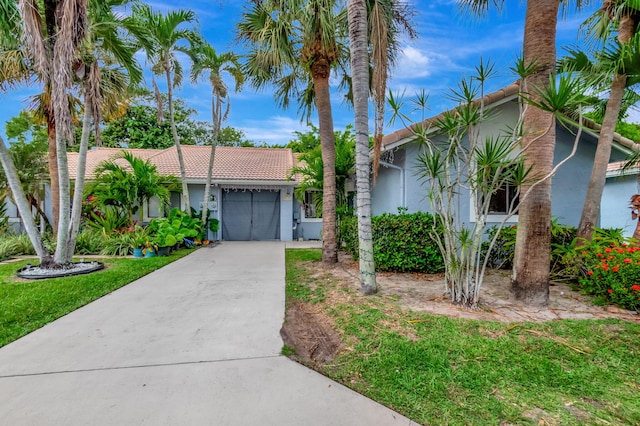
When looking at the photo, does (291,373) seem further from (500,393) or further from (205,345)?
(500,393)

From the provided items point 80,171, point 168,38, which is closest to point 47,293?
point 80,171

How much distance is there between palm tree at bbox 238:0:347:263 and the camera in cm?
696

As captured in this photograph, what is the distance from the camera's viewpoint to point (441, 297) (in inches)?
202

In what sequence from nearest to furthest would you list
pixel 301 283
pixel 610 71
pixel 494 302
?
1. pixel 494 302
2. pixel 610 71
3. pixel 301 283

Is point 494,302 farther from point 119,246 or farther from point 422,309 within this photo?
point 119,246

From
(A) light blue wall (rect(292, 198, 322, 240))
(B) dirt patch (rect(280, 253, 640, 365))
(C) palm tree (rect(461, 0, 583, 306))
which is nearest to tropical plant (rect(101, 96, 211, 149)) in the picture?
(A) light blue wall (rect(292, 198, 322, 240))

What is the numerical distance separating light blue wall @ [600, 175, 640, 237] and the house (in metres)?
12.1

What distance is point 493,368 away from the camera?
117 inches

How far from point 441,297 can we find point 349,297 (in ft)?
5.14

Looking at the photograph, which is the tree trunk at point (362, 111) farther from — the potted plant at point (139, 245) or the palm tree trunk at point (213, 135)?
the palm tree trunk at point (213, 135)

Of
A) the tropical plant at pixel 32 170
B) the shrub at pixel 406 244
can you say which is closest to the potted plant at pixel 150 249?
the tropical plant at pixel 32 170

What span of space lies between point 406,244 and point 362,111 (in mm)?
3387

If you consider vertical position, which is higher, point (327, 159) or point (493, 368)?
point (327, 159)

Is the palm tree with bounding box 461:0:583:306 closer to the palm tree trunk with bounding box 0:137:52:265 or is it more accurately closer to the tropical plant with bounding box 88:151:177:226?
the palm tree trunk with bounding box 0:137:52:265
